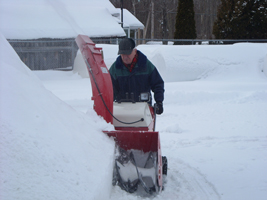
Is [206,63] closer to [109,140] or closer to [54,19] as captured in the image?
[54,19]

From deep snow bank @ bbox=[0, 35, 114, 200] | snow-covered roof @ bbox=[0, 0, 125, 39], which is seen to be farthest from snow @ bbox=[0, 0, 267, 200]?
snow-covered roof @ bbox=[0, 0, 125, 39]

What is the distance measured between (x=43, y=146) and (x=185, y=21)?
22.5 meters

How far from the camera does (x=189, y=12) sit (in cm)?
2373

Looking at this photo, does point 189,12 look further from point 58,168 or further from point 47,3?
point 58,168

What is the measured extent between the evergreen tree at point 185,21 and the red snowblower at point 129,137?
20.7 m

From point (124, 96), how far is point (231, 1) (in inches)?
684

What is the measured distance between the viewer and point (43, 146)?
7.64 ft

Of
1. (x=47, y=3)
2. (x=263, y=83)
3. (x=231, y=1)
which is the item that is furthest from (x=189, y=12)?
(x=263, y=83)

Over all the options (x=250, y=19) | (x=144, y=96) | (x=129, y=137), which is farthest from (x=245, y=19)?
(x=129, y=137)

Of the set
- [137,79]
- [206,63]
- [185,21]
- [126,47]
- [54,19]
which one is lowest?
[206,63]

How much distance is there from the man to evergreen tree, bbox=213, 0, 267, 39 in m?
16.2

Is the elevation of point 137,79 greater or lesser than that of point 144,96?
greater

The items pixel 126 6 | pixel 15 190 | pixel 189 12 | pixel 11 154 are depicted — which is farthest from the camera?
pixel 126 6

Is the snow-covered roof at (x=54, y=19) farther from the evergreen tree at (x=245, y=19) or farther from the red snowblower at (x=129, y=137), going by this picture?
the red snowblower at (x=129, y=137)
